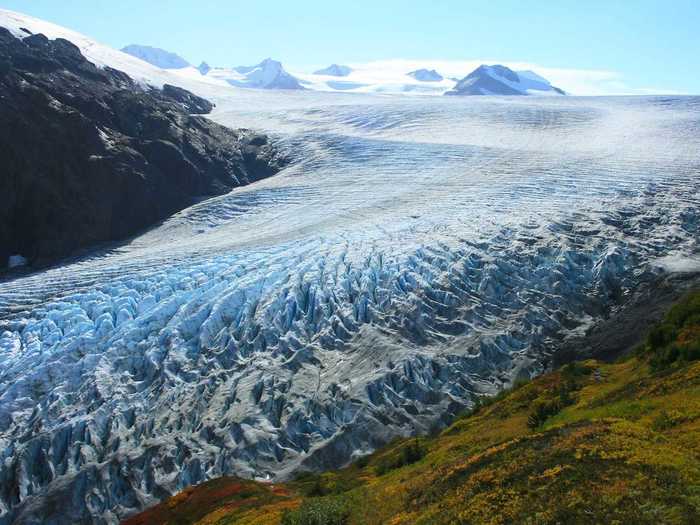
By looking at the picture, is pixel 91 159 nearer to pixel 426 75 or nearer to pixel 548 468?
pixel 548 468

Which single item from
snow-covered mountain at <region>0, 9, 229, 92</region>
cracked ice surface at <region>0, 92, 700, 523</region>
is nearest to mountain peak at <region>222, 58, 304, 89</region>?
snow-covered mountain at <region>0, 9, 229, 92</region>

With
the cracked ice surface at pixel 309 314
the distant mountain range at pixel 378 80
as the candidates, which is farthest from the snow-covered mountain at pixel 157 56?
the cracked ice surface at pixel 309 314

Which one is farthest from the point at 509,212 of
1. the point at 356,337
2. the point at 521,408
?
the point at 521,408

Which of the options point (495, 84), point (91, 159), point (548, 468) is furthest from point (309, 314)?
point (495, 84)

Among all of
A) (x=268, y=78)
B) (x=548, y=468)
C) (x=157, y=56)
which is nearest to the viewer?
A: (x=548, y=468)

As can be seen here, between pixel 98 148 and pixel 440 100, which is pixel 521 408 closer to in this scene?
pixel 98 148
